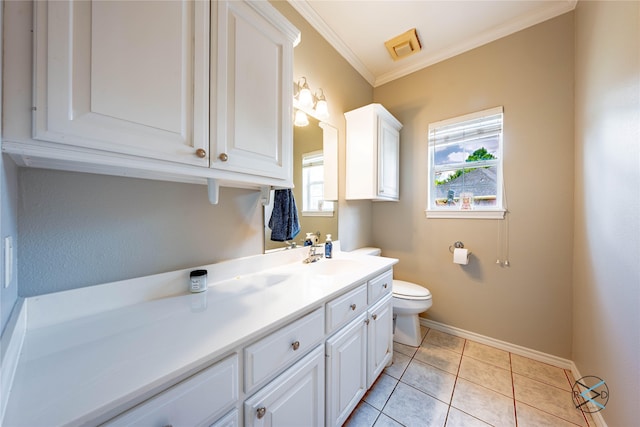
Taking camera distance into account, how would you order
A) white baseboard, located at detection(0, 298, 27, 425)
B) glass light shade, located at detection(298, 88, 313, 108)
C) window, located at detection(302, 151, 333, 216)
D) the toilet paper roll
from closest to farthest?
1. white baseboard, located at detection(0, 298, 27, 425)
2. glass light shade, located at detection(298, 88, 313, 108)
3. window, located at detection(302, 151, 333, 216)
4. the toilet paper roll

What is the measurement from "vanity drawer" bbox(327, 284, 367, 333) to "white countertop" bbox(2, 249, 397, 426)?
2.5 inches

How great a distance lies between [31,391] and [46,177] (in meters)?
0.65

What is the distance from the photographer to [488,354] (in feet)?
6.01

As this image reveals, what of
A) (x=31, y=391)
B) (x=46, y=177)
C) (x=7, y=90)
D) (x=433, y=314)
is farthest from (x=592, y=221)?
(x=46, y=177)

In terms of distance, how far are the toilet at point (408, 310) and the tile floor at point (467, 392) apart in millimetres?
97

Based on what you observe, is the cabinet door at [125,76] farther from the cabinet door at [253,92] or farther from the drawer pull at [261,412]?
the drawer pull at [261,412]

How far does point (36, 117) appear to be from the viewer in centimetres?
53

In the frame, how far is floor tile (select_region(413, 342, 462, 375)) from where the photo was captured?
1683mm

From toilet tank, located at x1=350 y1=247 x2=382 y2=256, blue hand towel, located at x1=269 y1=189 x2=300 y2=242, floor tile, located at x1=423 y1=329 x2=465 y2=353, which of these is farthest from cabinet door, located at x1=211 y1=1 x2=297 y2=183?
floor tile, located at x1=423 y1=329 x2=465 y2=353

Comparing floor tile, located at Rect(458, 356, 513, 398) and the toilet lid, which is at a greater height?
the toilet lid

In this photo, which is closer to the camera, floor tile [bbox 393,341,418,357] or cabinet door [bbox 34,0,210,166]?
cabinet door [bbox 34,0,210,166]

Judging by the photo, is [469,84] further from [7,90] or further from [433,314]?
[7,90]

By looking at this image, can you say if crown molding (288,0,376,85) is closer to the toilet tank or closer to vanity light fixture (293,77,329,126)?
vanity light fixture (293,77,329,126)

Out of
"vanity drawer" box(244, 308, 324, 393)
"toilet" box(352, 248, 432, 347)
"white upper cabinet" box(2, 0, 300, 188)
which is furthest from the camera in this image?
"toilet" box(352, 248, 432, 347)
